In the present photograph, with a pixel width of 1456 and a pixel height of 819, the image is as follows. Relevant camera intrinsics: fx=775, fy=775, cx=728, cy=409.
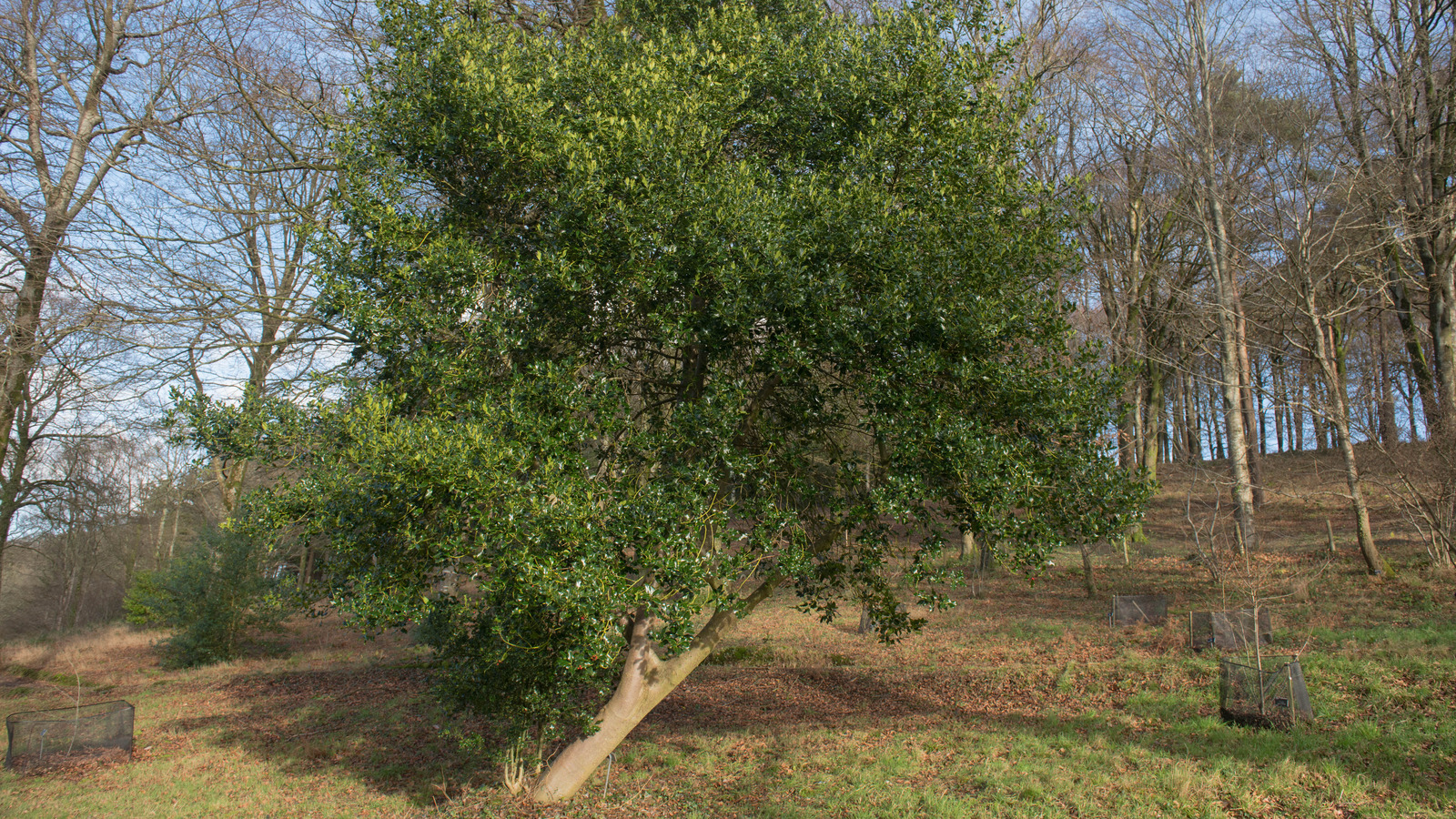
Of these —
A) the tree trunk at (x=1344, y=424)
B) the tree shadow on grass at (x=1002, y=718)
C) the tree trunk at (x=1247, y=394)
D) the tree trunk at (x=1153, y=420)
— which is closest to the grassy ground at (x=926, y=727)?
the tree shadow on grass at (x=1002, y=718)

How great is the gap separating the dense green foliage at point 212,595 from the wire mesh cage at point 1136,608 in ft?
54.9

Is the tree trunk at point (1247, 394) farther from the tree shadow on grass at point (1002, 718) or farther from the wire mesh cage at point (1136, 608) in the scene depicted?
the tree shadow on grass at point (1002, 718)

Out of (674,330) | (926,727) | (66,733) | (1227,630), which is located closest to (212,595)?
(66,733)

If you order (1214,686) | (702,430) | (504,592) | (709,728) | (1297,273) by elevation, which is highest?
(1297,273)

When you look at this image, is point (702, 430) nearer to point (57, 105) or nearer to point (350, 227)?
point (350, 227)

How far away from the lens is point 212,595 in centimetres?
1666

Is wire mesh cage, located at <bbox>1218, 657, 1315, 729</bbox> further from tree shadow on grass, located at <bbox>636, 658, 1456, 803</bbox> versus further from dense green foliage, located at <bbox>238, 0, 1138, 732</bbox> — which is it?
dense green foliage, located at <bbox>238, 0, 1138, 732</bbox>

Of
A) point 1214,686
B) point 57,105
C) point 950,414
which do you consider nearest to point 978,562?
point 1214,686

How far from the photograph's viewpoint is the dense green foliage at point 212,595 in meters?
16.6

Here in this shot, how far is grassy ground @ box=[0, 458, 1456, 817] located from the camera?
23.5 ft

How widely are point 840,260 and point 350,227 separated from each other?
174 inches

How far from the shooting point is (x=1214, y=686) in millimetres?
9500

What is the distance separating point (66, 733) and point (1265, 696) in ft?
50.9

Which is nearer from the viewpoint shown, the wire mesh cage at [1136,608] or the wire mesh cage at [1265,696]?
the wire mesh cage at [1265,696]
